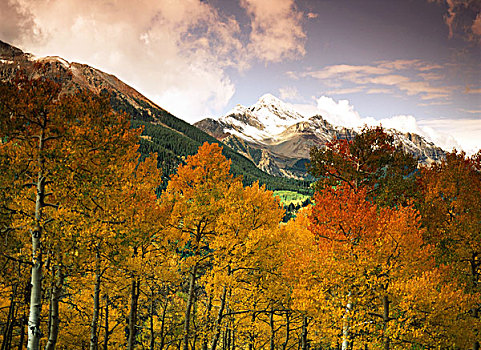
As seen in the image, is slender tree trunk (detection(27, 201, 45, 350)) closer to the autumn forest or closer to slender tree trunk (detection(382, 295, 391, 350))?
the autumn forest

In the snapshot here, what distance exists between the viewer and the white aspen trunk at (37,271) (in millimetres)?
10414

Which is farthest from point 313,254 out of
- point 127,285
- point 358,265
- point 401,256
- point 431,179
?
point 127,285

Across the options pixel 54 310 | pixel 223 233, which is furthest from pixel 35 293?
pixel 223 233

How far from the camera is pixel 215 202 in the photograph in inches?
661

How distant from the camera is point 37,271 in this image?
1090 centimetres

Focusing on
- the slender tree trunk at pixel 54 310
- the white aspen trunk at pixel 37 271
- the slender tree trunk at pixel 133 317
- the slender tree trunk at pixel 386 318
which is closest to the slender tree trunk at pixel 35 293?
the white aspen trunk at pixel 37 271

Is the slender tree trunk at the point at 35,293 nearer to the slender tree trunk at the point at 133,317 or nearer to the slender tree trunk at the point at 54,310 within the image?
the slender tree trunk at the point at 54,310

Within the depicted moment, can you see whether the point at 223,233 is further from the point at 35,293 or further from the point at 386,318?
the point at 386,318

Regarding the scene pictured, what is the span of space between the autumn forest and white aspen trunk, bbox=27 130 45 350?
0.05 metres

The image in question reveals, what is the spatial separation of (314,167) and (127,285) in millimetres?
15205

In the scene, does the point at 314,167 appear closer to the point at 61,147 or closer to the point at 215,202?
the point at 215,202

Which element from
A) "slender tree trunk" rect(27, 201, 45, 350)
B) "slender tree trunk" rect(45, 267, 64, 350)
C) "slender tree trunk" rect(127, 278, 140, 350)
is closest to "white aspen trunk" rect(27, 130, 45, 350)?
"slender tree trunk" rect(27, 201, 45, 350)

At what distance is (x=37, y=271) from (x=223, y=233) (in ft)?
31.4

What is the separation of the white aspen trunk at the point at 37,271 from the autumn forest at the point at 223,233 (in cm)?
5
